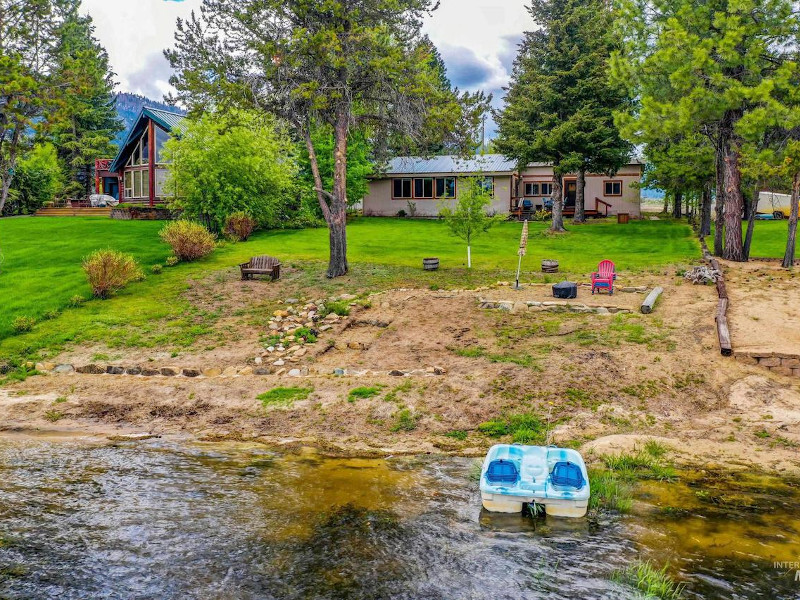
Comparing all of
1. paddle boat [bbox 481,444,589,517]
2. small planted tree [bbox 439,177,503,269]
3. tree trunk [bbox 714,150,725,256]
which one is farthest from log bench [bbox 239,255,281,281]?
tree trunk [bbox 714,150,725,256]

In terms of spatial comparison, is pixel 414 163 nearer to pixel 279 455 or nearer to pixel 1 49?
pixel 1 49

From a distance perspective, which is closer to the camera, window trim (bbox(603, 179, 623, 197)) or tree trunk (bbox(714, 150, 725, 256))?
tree trunk (bbox(714, 150, 725, 256))

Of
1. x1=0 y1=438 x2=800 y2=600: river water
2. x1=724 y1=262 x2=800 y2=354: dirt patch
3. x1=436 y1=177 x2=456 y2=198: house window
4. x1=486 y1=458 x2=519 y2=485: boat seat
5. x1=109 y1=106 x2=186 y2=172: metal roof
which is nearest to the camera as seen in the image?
x1=0 y1=438 x2=800 y2=600: river water

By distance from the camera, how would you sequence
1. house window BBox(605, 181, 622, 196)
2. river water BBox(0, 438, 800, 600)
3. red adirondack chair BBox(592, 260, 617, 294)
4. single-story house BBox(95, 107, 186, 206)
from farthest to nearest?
house window BBox(605, 181, 622, 196) → single-story house BBox(95, 107, 186, 206) → red adirondack chair BBox(592, 260, 617, 294) → river water BBox(0, 438, 800, 600)

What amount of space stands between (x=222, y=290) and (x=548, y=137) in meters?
20.1

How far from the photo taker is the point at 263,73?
20906mm

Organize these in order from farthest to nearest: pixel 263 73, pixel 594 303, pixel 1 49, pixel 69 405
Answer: pixel 263 73, pixel 1 49, pixel 594 303, pixel 69 405

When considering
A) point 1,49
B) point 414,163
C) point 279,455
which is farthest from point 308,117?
point 414,163

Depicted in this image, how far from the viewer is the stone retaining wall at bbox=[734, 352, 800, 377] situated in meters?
12.4

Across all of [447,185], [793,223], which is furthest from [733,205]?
[447,185]

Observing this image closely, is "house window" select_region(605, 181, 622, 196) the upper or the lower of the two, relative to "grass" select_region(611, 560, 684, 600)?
upper

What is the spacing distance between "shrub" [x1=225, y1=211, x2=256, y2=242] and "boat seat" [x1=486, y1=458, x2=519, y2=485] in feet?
78.0

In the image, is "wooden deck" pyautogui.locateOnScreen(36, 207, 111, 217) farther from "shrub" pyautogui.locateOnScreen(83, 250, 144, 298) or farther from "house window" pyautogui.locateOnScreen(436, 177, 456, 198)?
"shrub" pyautogui.locateOnScreen(83, 250, 144, 298)

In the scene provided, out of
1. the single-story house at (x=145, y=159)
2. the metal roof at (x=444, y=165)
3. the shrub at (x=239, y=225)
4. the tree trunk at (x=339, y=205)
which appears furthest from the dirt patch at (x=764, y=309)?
the single-story house at (x=145, y=159)
